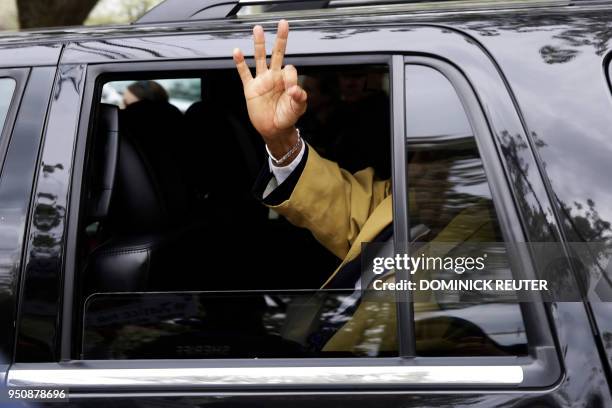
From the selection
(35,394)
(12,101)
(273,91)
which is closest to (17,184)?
(12,101)

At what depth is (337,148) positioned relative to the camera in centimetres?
331

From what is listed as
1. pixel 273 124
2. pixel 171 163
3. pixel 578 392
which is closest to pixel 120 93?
pixel 171 163

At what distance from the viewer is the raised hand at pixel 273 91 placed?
1786 millimetres

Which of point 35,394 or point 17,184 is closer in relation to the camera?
point 35,394

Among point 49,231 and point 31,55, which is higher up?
point 31,55

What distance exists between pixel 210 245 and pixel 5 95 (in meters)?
0.82

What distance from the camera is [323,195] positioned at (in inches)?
84.9

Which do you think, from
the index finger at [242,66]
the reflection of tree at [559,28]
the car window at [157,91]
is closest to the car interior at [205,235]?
the index finger at [242,66]

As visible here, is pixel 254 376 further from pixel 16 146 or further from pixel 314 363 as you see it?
pixel 16 146

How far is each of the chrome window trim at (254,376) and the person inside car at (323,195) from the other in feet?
0.24

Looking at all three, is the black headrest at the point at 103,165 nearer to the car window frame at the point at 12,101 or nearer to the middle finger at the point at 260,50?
the car window frame at the point at 12,101

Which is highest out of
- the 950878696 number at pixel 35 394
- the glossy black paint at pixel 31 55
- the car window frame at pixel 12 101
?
the glossy black paint at pixel 31 55

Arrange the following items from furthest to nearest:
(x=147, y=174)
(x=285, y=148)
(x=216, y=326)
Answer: (x=147, y=174)
(x=285, y=148)
(x=216, y=326)

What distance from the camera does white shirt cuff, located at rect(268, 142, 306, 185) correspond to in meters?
2.07
